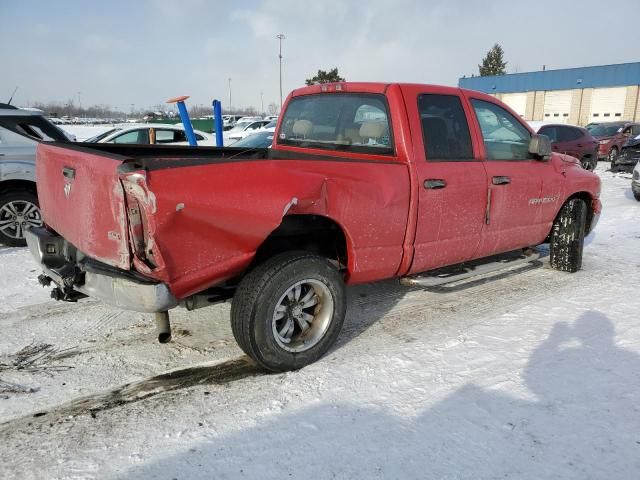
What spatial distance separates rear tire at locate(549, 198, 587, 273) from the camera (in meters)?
5.52

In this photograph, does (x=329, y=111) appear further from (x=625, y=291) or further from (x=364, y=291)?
(x=625, y=291)

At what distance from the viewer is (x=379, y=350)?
3.70m

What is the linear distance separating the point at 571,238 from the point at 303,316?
3.70 metres

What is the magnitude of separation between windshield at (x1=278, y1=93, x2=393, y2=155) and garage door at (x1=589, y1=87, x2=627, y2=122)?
47.8m

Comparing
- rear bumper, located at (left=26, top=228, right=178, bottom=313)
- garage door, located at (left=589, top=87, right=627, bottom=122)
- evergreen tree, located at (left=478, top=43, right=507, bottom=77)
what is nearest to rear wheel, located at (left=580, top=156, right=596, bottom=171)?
rear bumper, located at (left=26, top=228, right=178, bottom=313)

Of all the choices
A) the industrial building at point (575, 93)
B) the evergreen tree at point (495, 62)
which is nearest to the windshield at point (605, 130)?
the industrial building at point (575, 93)

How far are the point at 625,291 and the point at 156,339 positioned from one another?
4.56 m

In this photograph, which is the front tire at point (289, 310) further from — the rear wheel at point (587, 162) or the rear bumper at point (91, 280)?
the rear wheel at point (587, 162)

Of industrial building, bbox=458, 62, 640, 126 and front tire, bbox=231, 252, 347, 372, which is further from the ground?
A: industrial building, bbox=458, 62, 640, 126

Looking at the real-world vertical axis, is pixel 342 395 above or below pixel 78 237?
below

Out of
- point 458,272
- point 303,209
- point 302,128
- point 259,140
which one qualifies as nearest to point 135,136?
point 259,140

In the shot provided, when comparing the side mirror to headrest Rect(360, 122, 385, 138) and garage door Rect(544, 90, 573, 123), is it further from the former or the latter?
garage door Rect(544, 90, 573, 123)

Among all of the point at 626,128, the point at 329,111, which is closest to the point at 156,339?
the point at 329,111

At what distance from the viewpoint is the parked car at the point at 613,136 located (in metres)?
18.8
